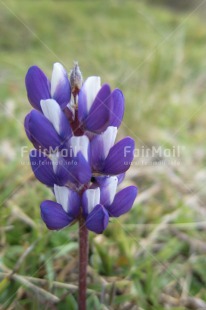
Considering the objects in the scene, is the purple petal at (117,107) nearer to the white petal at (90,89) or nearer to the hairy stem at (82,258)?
the white petal at (90,89)

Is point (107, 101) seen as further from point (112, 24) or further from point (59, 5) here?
point (59, 5)

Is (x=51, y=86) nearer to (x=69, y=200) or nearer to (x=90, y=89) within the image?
(x=90, y=89)

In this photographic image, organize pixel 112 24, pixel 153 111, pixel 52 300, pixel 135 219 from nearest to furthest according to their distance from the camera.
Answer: pixel 52 300 < pixel 135 219 < pixel 153 111 < pixel 112 24

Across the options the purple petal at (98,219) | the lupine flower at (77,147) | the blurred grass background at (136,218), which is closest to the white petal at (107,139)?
the lupine flower at (77,147)

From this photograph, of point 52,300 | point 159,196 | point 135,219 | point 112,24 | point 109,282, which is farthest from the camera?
point 112,24

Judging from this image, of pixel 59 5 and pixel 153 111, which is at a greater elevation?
pixel 59 5

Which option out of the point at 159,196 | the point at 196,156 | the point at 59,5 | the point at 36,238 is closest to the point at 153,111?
the point at 196,156
